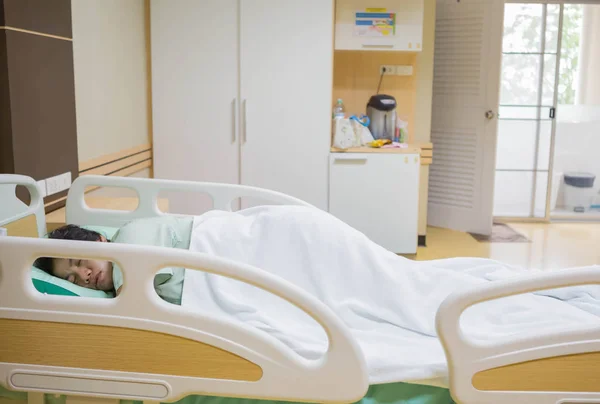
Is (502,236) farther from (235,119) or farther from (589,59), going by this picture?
(235,119)

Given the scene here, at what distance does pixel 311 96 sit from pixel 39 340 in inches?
111

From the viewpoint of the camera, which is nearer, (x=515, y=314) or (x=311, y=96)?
(x=515, y=314)

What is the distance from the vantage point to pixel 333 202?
404 centimetres

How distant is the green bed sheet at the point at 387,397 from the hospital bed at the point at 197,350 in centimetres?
2

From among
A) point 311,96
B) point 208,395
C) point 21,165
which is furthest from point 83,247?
point 311,96

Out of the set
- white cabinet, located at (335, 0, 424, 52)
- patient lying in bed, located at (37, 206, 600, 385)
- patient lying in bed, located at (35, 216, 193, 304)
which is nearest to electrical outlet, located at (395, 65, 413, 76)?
white cabinet, located at (335, 0, 424, 52)

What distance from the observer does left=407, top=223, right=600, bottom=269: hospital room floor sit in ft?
13.9

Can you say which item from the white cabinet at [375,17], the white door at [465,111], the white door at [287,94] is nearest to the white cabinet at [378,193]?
the white door at [287,94]

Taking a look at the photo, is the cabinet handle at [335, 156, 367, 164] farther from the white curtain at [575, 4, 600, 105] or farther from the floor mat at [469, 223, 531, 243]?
the white curtain at [575, 4, 600, 105]

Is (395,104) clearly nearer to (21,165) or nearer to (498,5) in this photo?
(498,5)

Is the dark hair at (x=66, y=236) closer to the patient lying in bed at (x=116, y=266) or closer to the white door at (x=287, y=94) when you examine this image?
the patient lying in bed at (x=116, y=266)

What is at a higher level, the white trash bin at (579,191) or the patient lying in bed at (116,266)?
the patient lying in bed at (116,266)

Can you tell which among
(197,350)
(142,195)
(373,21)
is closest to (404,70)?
(373,21)

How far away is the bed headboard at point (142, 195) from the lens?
228 cm
